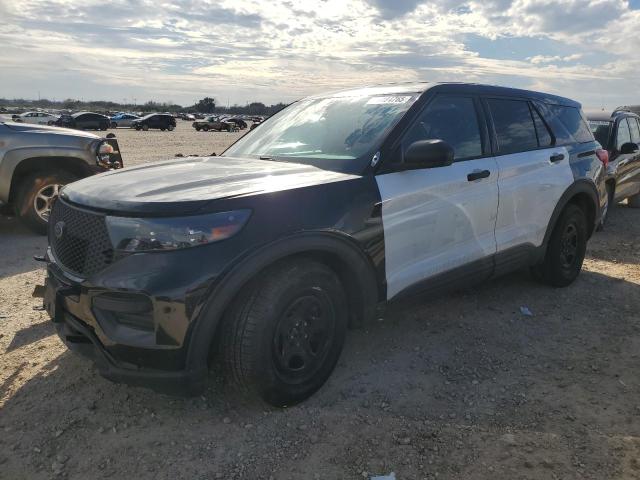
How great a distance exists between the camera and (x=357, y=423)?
2.96m

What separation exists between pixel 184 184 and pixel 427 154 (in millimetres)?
1410

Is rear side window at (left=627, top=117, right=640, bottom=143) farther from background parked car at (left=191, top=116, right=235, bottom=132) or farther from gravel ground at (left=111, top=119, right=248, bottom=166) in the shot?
background parked car at (left=191, top=116, right=235, bottom=132)

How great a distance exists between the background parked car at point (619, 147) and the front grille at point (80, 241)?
7341 mm

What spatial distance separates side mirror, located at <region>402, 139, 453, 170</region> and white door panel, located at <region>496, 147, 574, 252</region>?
3.40 feet

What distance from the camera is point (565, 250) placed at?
520 cm

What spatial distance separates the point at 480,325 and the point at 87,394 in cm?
286

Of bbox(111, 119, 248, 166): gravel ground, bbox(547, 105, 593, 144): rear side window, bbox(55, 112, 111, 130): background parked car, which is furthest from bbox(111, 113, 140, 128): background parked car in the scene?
bbox(547, 105, 593, 144): rear side window

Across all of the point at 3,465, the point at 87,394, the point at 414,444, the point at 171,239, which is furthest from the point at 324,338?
the point at 3,465

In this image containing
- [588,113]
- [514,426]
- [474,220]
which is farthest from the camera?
[588,113]

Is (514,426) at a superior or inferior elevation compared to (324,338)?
inferior

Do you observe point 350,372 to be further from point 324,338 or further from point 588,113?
point 588,113

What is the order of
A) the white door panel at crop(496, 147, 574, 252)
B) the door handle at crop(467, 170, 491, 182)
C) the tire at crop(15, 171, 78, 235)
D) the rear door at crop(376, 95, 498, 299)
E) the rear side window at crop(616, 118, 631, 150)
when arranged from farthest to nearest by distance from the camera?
1. the rear side window at crop(616, 118, 631, 150)
2. the tire at crop(15, 171, 78, 235)
3. the white door panel at crop(496, 147, 574, 252)
4. the door handle at crop(467, 170, 491, 182)
5. the rear door at crop(376, 95, 498, 299)

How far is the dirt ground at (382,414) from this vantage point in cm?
262

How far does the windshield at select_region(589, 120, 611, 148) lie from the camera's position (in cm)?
830
